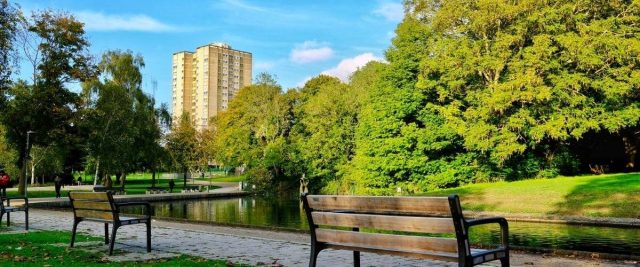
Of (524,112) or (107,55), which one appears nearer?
(524,112)

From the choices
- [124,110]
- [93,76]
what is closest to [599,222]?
[93,76]

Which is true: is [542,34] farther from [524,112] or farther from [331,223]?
[331,223]

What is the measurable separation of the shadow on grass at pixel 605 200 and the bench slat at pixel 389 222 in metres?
16.1

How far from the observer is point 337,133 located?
142 ft

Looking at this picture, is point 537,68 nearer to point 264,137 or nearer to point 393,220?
point 393,220

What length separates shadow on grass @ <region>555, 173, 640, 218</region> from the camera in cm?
1893

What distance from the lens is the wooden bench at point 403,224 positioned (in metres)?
4.37

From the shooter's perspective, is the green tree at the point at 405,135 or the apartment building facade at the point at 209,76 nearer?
the green tree at the point at 405,135

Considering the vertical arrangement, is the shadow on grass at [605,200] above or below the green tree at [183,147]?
below

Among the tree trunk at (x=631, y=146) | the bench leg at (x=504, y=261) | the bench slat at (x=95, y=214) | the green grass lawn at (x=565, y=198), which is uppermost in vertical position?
the tree trunk at (x=631, y=146)

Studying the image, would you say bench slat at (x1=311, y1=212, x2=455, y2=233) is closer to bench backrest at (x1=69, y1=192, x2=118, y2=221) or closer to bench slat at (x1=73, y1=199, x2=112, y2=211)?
bench backrest at (x1=69, y1=192, x2=118, y2=221)

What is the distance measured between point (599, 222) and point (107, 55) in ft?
131

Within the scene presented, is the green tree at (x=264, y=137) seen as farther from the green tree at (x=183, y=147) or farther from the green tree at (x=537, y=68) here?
the green tree at (x=537, y=68)

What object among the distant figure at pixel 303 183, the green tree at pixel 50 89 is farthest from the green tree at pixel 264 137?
the green tree at pixel 50 89
